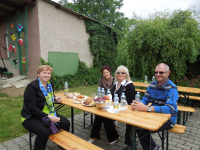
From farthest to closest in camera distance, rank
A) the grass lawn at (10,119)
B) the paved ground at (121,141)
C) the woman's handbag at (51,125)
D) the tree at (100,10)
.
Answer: the tree at (100,10), the grass lawn at (10,119), the paved ground at (121,141), the woman's handbag at (51,125)

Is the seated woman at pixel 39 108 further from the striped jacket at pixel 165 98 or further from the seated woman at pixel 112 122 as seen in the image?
the striped jacket at pixel 165 98

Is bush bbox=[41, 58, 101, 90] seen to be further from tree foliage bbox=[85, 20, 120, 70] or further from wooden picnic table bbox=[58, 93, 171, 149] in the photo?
wooden picnic table bbox=[58, 93, 171, 149]

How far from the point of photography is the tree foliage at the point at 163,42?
5188 mm

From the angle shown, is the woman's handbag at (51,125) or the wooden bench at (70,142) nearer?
the wooden bench at (70,142)

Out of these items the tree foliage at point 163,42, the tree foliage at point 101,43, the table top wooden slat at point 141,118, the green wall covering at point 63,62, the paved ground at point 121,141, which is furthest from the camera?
the tree foliage at point 101,43

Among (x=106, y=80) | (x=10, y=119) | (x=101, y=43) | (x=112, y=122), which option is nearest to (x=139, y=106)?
(x=112, y=122)

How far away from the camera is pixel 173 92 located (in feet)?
7.05

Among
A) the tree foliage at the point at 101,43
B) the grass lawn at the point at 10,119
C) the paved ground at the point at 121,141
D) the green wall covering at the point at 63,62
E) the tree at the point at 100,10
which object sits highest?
the tree at the point at 100,10

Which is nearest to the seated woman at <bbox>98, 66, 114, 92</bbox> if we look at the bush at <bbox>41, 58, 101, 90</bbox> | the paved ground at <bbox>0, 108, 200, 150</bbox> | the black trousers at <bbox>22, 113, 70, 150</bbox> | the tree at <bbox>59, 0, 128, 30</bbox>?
the paved ground at <bbox>0, 108, 200, 150</bbox>

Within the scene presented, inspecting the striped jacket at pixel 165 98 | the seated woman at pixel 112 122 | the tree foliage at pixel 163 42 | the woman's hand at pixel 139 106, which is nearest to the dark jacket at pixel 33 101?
the seated woman at pixel 112 122

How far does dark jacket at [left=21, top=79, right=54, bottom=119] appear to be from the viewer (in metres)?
2.25

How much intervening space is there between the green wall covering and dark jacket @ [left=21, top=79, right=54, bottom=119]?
18.9ft

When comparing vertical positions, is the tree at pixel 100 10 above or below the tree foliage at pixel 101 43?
above

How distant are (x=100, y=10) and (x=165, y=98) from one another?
21.2 meters
